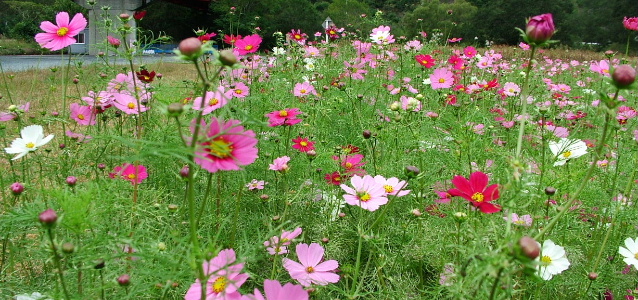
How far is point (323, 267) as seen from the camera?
91cm

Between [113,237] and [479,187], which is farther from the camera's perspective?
[479,187]

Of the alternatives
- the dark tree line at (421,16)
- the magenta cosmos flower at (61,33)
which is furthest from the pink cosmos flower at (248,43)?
the dark tree line at (421,16)

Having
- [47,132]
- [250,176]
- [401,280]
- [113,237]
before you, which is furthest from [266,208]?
[47,132]

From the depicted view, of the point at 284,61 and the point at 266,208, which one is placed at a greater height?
the point at 284,61

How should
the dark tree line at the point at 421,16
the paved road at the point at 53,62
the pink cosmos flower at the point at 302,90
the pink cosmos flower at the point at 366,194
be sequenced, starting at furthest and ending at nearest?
the dark tree line at the point at 421,16 < the paved road at the point at 53,62 < the pink cosmos flower at the point at 302,90 < the pink cosmos flower at the point at 366,194

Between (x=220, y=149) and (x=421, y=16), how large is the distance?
1542cm

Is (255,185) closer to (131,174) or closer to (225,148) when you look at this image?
(131,174)

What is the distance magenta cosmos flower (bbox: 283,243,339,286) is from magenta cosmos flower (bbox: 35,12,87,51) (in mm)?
816

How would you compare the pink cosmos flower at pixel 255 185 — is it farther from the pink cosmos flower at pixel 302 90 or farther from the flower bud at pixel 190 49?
the flower bud at pixel 190 49

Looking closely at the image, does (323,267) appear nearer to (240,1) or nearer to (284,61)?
(284,61)

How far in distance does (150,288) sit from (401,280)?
0.56 meters

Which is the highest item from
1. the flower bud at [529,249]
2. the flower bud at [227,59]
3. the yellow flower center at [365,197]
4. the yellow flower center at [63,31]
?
the flower bud at [227,59]

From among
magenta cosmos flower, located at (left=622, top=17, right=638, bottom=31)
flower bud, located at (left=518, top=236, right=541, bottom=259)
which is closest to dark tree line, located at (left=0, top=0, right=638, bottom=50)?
magenta cosmos flower, located at (left=622, top=17, right=638, bottom=31)

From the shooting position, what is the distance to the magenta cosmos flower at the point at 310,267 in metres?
0.88
